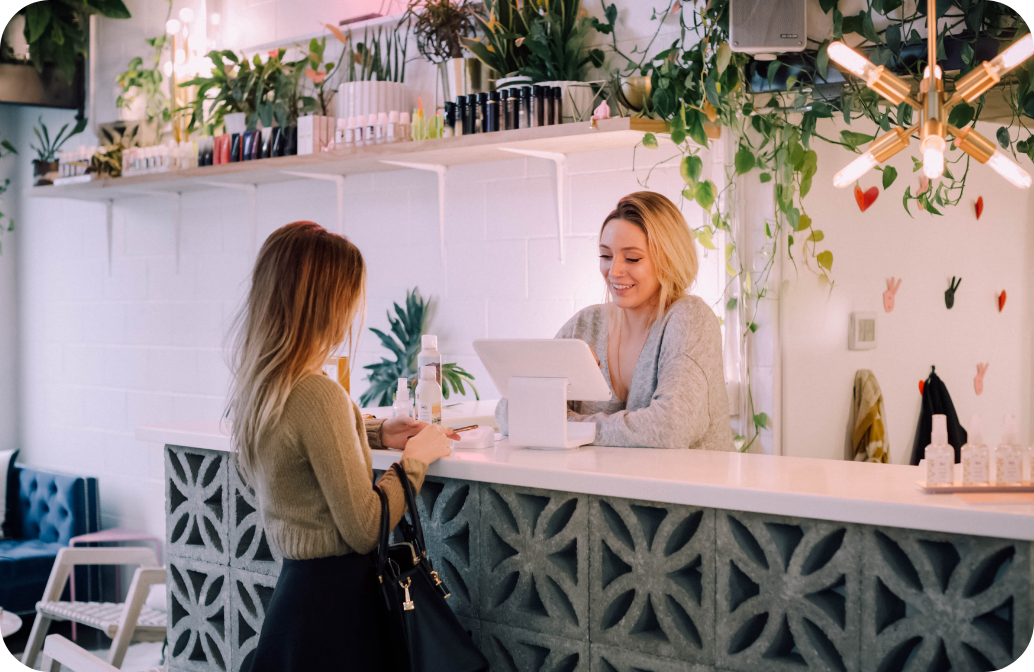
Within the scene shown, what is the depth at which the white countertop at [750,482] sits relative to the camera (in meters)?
1.41

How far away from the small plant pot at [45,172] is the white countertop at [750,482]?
11.0 feet

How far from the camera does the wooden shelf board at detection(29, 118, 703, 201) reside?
2.80 metres

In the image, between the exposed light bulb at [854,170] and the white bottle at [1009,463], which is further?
the exposed light bulb at [854,170]

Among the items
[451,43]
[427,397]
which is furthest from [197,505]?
[451,43]

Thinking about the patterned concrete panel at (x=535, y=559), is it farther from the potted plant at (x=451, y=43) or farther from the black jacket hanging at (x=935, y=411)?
the black jacket hanging at (x=935, y=411)

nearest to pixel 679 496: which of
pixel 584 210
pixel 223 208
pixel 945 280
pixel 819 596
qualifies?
pixel 819 596

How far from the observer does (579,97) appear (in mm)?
2936

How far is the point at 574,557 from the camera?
72.2 inches

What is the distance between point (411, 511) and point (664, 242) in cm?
104

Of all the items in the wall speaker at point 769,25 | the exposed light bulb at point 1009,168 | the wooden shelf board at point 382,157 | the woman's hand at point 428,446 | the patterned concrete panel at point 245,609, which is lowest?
the patterned concrete panel at point 245,609

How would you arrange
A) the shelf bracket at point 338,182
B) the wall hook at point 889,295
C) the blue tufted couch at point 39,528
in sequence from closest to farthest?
1. the wall hook at point 889,295
2. the shelf bracket at point 338,182
3. the blue tufted couch at point 39,528

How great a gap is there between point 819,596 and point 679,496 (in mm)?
278

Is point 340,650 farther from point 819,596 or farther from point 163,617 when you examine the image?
point 163,617

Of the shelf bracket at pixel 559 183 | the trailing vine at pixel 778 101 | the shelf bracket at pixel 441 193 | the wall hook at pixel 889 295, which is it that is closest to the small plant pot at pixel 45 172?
the shelf bracket at pixel 441 193
